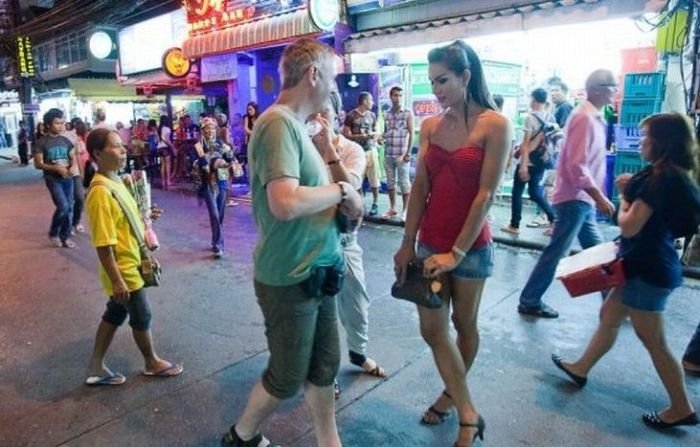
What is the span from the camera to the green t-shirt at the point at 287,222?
1941mm

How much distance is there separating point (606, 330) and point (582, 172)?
1.19 meters

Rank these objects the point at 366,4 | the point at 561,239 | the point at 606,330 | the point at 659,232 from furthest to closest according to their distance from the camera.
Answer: the point at 366,4
the point at 561,239
the point at 606,330
the point at 659,232

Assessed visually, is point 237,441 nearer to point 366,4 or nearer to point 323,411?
point 323,411

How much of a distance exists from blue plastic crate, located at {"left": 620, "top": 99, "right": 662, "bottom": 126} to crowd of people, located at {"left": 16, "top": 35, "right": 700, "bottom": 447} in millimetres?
3337

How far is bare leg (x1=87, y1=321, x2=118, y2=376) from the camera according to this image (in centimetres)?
331

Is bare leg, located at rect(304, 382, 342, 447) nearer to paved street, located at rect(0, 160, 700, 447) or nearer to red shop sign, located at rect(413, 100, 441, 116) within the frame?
paved street, located at rect(0, 160, 700, 447)

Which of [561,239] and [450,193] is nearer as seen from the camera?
[450,193]

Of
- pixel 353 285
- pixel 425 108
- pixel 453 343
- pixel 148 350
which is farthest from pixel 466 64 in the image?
pixel 425 108

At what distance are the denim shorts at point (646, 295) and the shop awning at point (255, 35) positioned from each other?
25.2 ft

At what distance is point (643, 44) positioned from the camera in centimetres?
787

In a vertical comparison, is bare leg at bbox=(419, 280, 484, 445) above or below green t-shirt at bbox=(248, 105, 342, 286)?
below

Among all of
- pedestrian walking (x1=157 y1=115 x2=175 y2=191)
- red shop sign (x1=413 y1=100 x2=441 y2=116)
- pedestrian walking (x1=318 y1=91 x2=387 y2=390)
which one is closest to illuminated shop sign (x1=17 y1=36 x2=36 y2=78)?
pedestrian walking (x1=157 y1=115 x2=175 y2=191)

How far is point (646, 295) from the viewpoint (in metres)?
2.67

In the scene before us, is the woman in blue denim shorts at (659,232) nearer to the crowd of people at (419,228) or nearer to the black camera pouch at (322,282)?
the crowd of people at (419,228)
